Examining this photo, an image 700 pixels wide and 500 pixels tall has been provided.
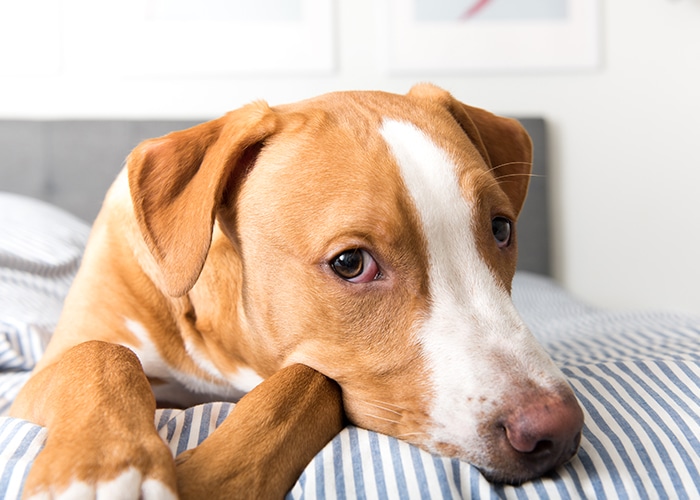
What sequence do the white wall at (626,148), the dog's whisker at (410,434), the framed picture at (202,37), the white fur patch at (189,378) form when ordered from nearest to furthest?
1. the dog's whisker at (410,434)
2. the white fur patch at (189,378)
3. the framed picture at (202,37)
4. the white wall at (626,148)

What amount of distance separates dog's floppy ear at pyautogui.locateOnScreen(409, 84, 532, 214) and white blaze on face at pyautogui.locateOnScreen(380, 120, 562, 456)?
0.94 ft

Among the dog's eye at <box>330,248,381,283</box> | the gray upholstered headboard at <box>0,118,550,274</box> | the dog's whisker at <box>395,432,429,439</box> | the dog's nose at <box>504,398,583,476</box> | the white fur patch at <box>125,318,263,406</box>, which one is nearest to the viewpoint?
the dog's nose at <box>504,398,583,476</box>

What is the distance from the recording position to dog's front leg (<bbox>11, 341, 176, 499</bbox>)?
86cm

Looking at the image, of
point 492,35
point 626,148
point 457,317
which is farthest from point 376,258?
point 626,148

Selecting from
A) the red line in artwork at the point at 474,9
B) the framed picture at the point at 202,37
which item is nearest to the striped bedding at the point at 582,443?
the framed picture at the point at 202,37

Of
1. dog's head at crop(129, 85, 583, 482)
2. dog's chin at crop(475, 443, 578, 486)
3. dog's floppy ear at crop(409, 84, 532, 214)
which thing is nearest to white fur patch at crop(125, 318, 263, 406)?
dog's head at crop(129, 85, 583, 482)

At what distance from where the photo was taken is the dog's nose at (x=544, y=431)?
96 centimetres

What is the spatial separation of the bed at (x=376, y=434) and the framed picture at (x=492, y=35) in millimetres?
438

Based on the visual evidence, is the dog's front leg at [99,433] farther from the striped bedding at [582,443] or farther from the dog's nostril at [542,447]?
the dog's nostril at [542,447]

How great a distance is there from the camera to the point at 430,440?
1081 mm

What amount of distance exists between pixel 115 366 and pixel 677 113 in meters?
3.89

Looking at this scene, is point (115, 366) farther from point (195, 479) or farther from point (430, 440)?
point (430, 440)

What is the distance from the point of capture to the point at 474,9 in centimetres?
393

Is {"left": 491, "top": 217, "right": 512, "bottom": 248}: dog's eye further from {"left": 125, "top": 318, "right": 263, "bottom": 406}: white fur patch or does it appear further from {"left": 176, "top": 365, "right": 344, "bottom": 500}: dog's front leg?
{"left": 125, "top": 318, "right": 263, "bottom": 406}: white fur patch
